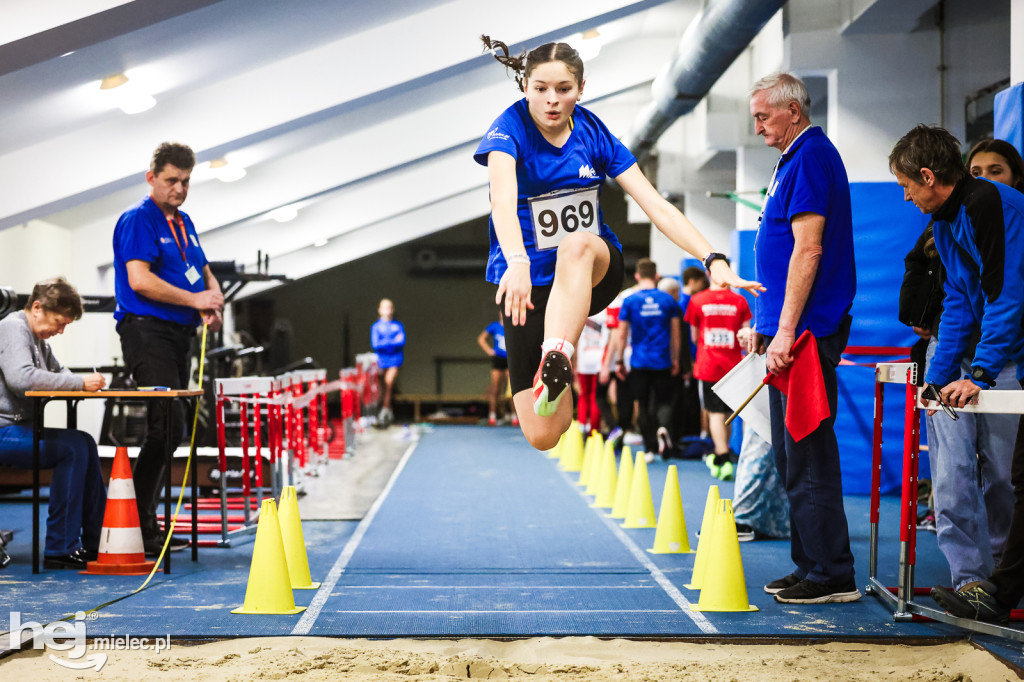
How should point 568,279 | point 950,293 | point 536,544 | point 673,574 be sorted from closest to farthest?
point 568,279
point 950,293
point 673,574
point 536,544

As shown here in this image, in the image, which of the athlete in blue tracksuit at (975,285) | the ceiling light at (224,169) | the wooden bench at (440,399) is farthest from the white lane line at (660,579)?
the wooden bench at (440,399)

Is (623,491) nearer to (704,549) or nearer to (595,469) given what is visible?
(595,469)

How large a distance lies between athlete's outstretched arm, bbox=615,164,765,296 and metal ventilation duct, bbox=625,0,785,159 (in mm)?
3766

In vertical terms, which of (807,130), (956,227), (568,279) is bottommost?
(568,279)

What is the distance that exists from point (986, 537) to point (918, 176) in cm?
132

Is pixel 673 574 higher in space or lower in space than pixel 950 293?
lower

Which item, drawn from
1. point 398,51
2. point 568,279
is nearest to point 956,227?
point 568,279

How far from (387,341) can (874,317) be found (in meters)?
8.47

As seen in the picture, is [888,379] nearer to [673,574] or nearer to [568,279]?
[673,574]

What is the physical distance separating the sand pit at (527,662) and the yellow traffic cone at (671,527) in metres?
1.70

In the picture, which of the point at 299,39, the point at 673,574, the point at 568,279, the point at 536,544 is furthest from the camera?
the point at 299,39

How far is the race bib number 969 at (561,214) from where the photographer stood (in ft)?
9.87

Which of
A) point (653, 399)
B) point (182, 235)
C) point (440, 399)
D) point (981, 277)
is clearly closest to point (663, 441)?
point (653, 399)

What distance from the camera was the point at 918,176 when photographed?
339 centimetres
